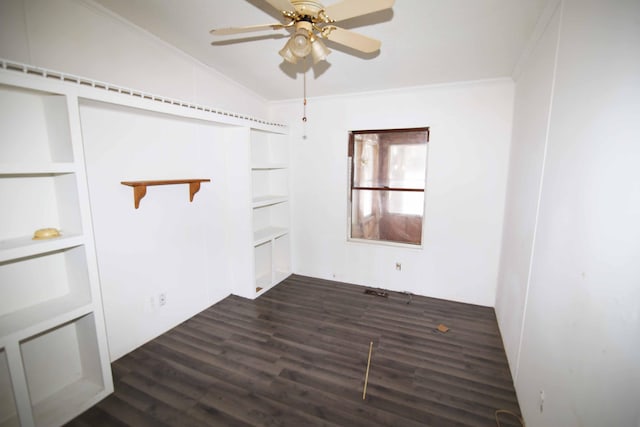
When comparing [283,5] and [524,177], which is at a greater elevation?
[283,5]

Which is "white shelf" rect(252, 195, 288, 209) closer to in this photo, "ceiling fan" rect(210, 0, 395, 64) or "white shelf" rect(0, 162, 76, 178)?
"white shelf" rect(0, 162, 76, 178)

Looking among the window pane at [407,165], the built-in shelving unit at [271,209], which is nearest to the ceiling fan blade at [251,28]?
the built-in shelving unit at [271,209]

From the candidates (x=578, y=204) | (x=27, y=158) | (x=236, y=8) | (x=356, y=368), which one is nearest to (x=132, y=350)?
(x=27, y=158)

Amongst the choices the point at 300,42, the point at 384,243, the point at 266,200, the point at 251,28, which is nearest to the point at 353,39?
the point at 300,42

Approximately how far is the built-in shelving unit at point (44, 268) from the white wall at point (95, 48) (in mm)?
316

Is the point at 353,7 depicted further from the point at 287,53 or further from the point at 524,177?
the point at 524,177

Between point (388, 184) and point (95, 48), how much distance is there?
327cm

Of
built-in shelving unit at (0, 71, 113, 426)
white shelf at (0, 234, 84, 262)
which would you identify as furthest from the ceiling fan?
white shelf at (0, 234, 84, 262)

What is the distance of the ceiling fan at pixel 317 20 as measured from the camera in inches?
51.4

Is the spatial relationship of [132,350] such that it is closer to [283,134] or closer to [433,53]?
[283,134]

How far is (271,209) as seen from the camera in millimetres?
4219

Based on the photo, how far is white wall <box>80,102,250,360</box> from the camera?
219cm

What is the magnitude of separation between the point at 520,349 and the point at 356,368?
49.7 inches

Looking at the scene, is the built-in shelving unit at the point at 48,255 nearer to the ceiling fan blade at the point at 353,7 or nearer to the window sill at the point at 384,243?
the ceiling fan blade at the point at 353,7
